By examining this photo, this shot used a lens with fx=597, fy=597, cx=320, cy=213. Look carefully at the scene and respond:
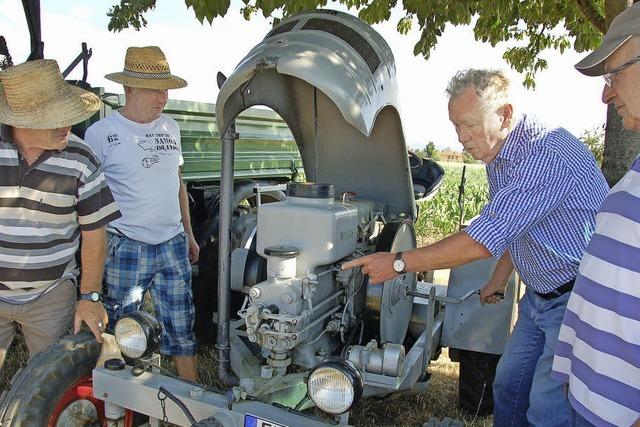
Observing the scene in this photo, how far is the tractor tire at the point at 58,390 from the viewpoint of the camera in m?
2.37

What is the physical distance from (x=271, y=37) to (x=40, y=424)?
2.03 meters

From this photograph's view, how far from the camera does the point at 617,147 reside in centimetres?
445

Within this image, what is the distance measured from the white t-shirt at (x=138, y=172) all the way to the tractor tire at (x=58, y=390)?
77 centimetres

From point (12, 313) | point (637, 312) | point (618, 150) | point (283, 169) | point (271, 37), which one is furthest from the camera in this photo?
point (283, 169)

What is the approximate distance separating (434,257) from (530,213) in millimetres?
392

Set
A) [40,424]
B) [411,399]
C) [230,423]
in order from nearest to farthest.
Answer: [230,423], [40,424], [411,399]

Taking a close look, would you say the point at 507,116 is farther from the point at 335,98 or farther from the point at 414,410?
the point at 414,410

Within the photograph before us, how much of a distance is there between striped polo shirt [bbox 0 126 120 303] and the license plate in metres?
1.11

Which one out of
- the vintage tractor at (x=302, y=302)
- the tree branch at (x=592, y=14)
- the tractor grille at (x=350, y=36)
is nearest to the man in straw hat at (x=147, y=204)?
the vintage tractor at (x=302, y=302)

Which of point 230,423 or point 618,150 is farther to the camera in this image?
point 618,150

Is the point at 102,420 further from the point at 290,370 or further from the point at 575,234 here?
the point at 575,234

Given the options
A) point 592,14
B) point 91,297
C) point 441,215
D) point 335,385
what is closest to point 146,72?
point 91,297

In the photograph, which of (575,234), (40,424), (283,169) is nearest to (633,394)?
(575,234)

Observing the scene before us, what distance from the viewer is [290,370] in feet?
10.00
